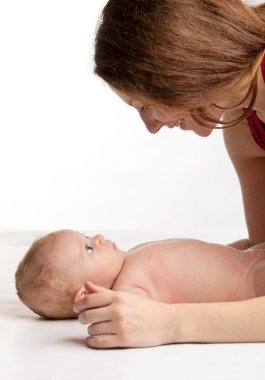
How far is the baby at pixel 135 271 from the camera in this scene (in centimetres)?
221

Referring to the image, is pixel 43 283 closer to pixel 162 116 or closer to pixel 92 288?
pixel 92 288

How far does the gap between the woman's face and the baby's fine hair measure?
31cm

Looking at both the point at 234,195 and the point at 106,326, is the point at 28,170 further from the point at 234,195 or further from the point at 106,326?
the point at 106,326

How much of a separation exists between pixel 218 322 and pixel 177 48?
54 centimetres

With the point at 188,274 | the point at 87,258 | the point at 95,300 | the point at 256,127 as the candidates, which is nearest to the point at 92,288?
the point at 95,300

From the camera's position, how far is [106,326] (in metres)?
2.02

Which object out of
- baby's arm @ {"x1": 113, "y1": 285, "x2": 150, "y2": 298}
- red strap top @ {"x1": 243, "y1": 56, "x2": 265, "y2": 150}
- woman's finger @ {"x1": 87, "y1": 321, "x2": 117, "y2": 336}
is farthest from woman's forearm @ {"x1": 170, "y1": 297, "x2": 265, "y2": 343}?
red strap top @ {"x1": 243, "y1": 56, "x2": 265, "y2": 150}

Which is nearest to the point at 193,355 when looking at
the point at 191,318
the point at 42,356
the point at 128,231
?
the point at 191,318

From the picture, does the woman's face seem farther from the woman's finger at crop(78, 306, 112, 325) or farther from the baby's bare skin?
the woman's finger at crop(78, 306, 112, 325)

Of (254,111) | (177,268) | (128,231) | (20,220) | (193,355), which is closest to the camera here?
(193,355)

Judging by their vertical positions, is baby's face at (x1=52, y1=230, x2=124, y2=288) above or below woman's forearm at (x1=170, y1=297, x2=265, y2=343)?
above

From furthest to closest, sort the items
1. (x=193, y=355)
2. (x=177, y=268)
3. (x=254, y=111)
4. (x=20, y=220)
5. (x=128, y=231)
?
(x=20, y=220), (x=128, y=231), (x=254, y=111), (x=177, y=268), (x=193, y=355)

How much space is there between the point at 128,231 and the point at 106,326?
5.01ft

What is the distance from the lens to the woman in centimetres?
202
